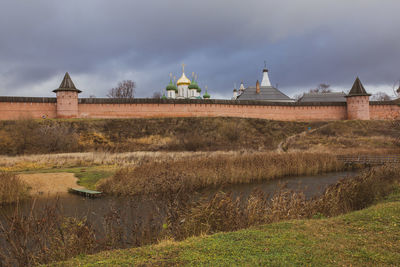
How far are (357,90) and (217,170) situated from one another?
2374 cm

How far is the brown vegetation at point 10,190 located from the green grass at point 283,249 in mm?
7047

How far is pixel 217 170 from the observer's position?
41.0 ft

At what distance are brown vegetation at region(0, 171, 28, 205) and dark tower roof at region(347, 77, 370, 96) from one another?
28815 millimetres

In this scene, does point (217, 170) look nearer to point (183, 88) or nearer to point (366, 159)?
point (366, 159)

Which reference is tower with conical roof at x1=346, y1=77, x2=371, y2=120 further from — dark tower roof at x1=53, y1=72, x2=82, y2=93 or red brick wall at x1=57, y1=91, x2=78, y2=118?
red brick wall at x1=57, y1=91, x2=78, y2=118

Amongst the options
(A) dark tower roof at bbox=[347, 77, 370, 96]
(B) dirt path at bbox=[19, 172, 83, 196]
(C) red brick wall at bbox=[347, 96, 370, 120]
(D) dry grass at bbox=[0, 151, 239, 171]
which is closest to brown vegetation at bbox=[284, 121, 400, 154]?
(C) red brick wall at bbox=[347, 96, 370, 120]

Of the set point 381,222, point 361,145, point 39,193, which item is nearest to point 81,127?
point 39,193

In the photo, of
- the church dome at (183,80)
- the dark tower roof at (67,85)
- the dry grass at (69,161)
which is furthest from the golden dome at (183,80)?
the dry grass at (69,161)

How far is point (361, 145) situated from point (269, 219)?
20523 mm

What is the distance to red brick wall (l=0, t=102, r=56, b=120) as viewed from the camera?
25016 millimetres

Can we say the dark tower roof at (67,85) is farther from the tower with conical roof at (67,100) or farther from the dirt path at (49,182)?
the dirt path at (49,182)

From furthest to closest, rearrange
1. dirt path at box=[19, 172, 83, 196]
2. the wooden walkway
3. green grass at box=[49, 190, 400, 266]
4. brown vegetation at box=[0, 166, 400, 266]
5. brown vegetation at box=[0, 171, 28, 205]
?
the wooden walkway → dirt path at box=[19, 172, 83, 196] → brown vegetation at box=[0, 171, 28, 205] → brown vegetation at box=[0, 166, 400, 266] → green grass at box=[49, 190, 400, 266]

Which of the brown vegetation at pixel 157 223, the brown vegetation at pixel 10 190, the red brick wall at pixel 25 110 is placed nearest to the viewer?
the brown vegetation at pixel 157 223

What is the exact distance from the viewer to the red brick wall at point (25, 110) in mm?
25016
